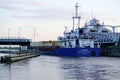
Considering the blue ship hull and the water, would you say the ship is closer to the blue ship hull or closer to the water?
the blue ship hull

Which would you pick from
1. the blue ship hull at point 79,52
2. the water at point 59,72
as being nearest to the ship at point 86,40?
the blue ship hull at point 79,52

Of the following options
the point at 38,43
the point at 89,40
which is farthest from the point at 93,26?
the point at 38,43

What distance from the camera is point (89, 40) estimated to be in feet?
409

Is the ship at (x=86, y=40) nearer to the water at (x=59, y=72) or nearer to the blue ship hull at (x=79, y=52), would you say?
the blue ship hull at (x=79, y=52)

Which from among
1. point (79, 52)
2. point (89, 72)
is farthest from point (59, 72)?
point (79, 52)

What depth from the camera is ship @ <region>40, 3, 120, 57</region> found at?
120 meters

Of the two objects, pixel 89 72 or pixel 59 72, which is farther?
pixel 59 72

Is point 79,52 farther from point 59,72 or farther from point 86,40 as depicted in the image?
point 59,72

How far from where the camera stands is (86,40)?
12481 centimetres

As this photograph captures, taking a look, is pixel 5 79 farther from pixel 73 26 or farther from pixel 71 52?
pixel 73 26

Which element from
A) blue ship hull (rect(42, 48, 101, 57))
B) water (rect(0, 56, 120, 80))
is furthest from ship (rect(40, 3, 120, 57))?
water (rect(0, 56, 120, 80))

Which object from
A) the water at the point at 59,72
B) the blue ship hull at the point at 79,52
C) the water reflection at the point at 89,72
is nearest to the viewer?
the water at the point at 59,72

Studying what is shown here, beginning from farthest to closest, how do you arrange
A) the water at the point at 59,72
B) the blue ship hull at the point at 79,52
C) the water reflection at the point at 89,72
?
the blue ship hull at the point at 79,52 → the water reflection at the point at 89,72 → the water at the point at 59,72

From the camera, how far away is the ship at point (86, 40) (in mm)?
120062
